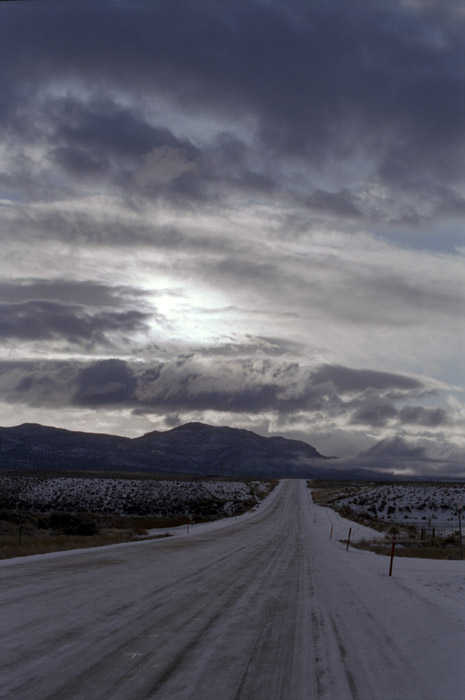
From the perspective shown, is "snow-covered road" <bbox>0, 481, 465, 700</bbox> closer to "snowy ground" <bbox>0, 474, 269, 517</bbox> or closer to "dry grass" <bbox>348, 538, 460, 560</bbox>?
"dry grass" <bbox>348, 538, 460, 560</bbox>

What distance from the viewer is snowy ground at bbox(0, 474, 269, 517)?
2803 inches

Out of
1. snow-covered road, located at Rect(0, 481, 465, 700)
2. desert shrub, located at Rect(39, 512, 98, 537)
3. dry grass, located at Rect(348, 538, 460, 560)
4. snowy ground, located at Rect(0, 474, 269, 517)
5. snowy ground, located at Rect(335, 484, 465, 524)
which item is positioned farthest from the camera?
snowy ground, located at Rect(0, 474, 269, 517)

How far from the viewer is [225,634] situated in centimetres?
934

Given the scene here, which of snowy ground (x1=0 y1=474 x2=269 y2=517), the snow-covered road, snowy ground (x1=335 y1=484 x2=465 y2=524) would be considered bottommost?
snowy ground (x1=0 y1=474 x2=269 y2=517)

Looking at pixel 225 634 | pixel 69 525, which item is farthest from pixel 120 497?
pixel 225 634

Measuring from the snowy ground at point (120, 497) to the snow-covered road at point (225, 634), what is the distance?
50313mm

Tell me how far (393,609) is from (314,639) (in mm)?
3625

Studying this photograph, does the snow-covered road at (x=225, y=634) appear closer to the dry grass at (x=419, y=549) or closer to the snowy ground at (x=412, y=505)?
the dry grass at (x=419, y=549)

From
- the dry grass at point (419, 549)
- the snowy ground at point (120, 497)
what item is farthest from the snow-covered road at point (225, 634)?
the snowy ground at point (120, 497)

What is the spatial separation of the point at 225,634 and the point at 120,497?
77.3m

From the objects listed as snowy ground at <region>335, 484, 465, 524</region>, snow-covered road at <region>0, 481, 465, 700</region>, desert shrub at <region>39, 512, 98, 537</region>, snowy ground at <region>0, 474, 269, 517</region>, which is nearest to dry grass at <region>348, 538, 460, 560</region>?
snow-covered road at <region>0, 481, 465, 700</region>

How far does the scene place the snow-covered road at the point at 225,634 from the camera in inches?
266

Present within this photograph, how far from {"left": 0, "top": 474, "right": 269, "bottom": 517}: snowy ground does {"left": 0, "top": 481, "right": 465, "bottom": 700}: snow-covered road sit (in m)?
50.3

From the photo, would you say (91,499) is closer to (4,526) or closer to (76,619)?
(4,526)
